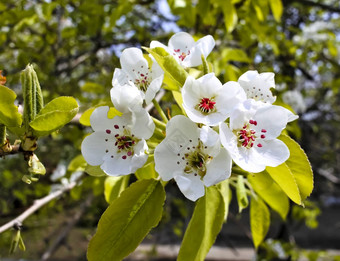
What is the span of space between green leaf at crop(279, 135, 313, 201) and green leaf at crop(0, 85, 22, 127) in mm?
622

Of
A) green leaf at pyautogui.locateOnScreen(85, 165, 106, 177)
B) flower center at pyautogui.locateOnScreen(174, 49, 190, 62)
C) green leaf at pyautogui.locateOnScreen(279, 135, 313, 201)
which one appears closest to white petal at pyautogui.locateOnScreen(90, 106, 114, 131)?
green leaf at pyautogui.locateOnScreen(85, 165, 106, 177)

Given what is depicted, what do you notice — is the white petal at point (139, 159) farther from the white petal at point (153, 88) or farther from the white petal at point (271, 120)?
the white petal at point (271, 120)

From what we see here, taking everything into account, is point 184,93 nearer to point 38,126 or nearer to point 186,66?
point 186,66

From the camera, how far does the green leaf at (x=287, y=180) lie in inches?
29.2

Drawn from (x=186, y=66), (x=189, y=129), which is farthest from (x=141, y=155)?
(x=186, y=66)

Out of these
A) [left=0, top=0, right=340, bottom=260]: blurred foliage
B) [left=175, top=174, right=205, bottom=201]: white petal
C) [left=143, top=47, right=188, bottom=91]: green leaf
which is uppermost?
[left=143, top=47, right=188, bottom=91]: green leaf

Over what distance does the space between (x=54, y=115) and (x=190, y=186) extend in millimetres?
322

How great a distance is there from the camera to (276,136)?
79cm

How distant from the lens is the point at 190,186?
2.33 ft

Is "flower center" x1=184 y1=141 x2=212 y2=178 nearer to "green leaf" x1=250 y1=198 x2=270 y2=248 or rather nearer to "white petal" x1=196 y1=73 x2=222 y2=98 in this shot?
"white petal" x1=196 y1=73 x2=222 y2=98

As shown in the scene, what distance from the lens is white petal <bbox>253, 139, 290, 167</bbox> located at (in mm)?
747

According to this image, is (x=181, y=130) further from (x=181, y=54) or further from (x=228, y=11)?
(x=228, y=11)

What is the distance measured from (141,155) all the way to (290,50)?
2.89 metres

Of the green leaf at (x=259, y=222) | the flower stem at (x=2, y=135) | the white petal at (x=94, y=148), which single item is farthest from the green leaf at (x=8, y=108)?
the green leaf at (x=259, y=222)
